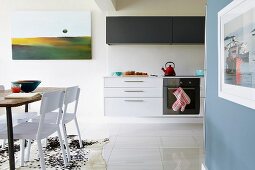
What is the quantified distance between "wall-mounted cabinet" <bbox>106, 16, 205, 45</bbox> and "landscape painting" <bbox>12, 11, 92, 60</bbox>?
618 millimetres

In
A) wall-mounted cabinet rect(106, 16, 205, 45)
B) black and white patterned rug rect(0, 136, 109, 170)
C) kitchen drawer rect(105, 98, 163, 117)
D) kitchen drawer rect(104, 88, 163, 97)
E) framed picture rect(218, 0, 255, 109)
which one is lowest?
black and white patterned rug rect(0, 136, 109, 170)

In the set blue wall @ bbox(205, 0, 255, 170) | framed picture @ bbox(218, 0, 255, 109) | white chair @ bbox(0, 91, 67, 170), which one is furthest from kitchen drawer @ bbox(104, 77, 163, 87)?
framed picture @ bbox(218, 0, 255, 109)

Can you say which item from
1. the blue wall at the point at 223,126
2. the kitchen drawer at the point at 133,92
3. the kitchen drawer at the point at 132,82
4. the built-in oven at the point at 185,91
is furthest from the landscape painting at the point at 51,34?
the blue wall at the point at 223,126

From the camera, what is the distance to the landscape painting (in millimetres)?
5156

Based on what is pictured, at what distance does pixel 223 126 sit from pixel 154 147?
62.9 inches

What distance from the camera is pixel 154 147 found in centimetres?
350

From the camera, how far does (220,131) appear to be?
2.11 meters

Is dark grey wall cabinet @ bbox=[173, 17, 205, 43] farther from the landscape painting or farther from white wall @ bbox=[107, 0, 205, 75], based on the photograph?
the landscape painting

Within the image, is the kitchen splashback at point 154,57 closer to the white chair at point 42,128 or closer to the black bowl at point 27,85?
the black bowl at point 27,85

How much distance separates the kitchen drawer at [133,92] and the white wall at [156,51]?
0.58 metres

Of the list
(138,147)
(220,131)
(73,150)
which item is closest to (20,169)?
(73,150)

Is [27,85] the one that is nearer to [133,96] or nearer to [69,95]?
[69,95]

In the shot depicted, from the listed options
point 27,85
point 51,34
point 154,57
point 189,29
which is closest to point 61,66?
point 51,34

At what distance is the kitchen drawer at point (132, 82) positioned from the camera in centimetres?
471
